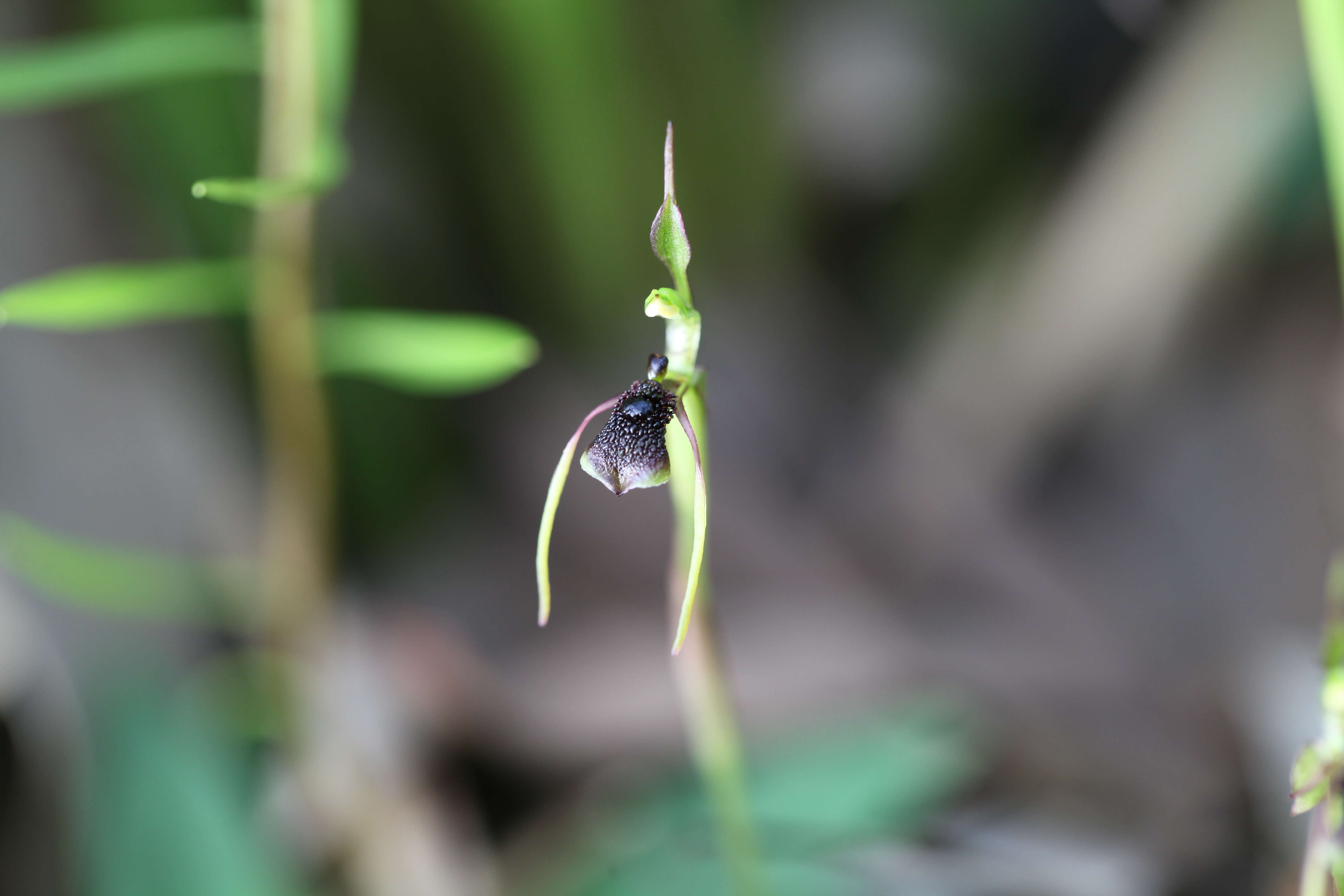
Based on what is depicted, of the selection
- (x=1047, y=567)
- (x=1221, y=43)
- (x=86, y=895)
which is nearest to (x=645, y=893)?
(x=86, y=895)

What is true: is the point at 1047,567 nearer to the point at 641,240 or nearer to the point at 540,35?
the point at 641,240

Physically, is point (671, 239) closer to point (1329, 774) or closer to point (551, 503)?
point (551, 503)

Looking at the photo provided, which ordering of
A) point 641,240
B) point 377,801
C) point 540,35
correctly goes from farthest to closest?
point 641,240 → point 540,35 → point 377,801

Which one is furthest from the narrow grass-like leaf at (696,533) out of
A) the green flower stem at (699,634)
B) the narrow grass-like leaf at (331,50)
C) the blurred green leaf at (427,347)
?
the narrow grass-like leaf at (331,50)

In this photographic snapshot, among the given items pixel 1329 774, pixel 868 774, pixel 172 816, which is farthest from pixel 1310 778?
pixel 172 816

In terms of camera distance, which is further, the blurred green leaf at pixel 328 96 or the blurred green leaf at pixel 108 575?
the blurred green leaf at pixel 108 575

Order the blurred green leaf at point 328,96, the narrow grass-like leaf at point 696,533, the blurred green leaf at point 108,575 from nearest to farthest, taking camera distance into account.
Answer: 1. the narrow grass-like leaf at point 696,533
2. the blurred green leaf at point 328,96
3. the blurred green leaf at point 108,575

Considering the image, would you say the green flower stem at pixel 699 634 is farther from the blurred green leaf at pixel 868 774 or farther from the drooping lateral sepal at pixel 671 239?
the blurred green leaf at pixel 868 774
